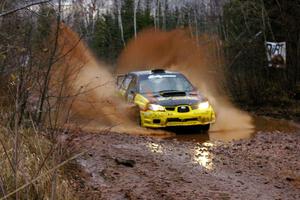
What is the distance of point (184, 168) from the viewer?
28.4 ft

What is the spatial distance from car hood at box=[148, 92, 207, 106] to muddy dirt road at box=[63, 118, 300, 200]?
1.67m

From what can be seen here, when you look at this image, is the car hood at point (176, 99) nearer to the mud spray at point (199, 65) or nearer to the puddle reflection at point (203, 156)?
the mud spray at point (199, 65)

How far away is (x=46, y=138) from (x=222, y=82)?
52.7 ft

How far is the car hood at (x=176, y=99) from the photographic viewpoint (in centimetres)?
1331

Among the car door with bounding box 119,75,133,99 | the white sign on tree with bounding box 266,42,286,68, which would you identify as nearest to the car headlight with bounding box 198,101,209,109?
the car door with bounding box 119,75,133,99

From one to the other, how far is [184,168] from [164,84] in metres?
6.17

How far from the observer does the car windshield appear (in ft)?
47.4

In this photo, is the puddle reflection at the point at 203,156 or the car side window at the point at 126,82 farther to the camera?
the car side window at the point at 126,82

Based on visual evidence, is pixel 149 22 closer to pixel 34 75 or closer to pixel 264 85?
pixel 264 85

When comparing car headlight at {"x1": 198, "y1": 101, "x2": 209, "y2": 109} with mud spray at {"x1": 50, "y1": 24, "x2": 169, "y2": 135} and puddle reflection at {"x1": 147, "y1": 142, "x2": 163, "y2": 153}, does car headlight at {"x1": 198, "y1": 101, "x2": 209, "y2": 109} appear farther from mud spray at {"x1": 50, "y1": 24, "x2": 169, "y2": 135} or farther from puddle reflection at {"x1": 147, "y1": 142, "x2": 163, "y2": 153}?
puddle reflection at {"x1": 147, "y1": 142, "x2": 163, "y2": 153}

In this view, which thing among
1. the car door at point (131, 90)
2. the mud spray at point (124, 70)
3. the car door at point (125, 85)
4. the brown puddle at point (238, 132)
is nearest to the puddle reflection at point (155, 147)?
the mud spray at point (124, 70)

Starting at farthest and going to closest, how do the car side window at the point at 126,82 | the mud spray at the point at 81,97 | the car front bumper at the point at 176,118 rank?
1. the car side window at the point at 126,82
2. the car front bumper at the point at 176,118
3. the mud spray at the point at 81,97

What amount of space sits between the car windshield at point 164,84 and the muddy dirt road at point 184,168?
9.29 ft

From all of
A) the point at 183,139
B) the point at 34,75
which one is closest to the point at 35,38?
the point at 34,75
